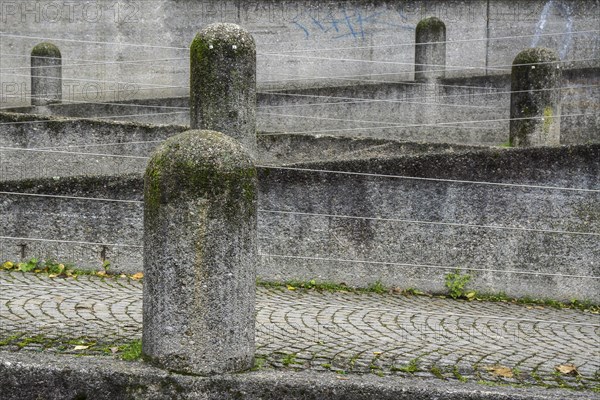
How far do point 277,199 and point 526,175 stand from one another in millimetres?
2741

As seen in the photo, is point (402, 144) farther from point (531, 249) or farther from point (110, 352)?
point (110, 352)

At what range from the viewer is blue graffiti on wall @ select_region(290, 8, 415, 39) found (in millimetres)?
19984

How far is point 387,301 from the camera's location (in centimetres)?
955

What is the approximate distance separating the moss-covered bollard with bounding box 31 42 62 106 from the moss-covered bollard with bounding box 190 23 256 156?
29.4 ft

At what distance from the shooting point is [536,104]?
41.2 feet

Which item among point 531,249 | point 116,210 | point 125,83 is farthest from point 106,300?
point 125,83

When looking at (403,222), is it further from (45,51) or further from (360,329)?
(45,51)

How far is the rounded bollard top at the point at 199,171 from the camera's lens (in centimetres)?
518

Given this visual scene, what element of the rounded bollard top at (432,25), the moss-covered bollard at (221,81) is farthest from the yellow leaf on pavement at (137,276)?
the rounded bollard top at (432,25)

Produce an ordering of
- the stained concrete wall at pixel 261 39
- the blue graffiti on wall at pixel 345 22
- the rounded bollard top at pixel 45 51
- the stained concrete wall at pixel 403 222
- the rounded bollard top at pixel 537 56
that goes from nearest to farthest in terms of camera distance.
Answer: the stained concrete wall at pixel 403 222, the rounded bollard top at pixel 537 56, the rounded bollard top at pixel 45 51, the stained concrete wall at pixel 261 39, the blue graffiti on wall at pixel 345 22

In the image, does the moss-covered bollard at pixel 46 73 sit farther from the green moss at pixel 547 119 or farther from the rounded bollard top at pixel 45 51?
the green moss at pixel 547 119

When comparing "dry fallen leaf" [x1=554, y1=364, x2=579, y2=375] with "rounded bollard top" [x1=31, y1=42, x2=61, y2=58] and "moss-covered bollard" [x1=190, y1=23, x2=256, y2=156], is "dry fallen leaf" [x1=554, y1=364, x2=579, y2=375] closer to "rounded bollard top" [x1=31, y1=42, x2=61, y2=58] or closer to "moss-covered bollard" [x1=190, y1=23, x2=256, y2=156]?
"moss-covered bollard" [x1=190, y1=23, x2=256, y2=156]

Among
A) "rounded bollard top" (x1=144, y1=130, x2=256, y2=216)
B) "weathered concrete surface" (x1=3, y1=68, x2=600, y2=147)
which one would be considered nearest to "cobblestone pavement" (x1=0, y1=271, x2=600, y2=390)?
"rounded bollard top" (x1=144, y1=130, x2=256, y2=216)

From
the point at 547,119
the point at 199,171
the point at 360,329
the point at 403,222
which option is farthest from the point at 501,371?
the point at 547,119
